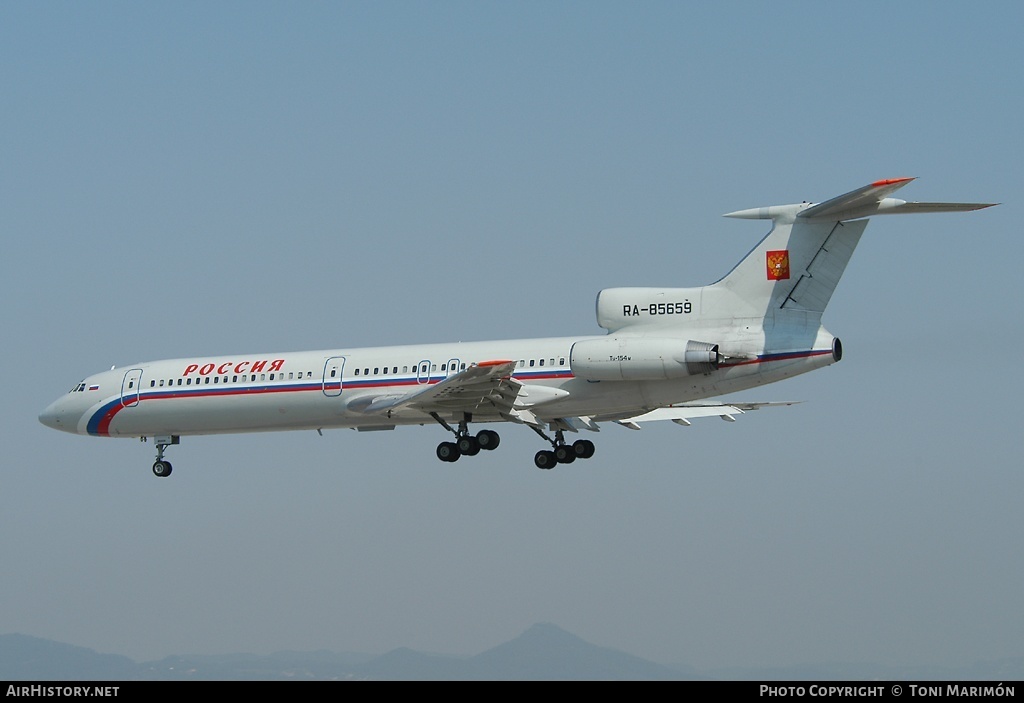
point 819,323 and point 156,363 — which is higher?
point 156,363

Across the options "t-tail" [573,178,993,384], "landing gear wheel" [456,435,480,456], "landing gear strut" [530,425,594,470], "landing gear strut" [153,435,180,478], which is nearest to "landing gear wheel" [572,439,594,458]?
"landing gear strut" [530,425,594,470]

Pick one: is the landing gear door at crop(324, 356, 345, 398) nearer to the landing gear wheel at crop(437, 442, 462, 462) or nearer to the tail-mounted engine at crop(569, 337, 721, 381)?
the landing gear wheel at crop(437, 442, 462, 462)

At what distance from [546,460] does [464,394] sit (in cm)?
363

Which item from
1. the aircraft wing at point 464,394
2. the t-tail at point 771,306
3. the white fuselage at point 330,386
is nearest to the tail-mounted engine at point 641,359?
the t-tail at point 771,306

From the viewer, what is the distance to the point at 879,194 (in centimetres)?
2956

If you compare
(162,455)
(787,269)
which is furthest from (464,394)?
(162,455)

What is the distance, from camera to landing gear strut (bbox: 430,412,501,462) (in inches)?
1373

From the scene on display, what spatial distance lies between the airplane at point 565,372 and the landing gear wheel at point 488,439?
0.04m

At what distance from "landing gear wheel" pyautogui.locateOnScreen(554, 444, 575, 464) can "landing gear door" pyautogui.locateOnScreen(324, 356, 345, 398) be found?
19.1ft

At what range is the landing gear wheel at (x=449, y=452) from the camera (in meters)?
34.9
